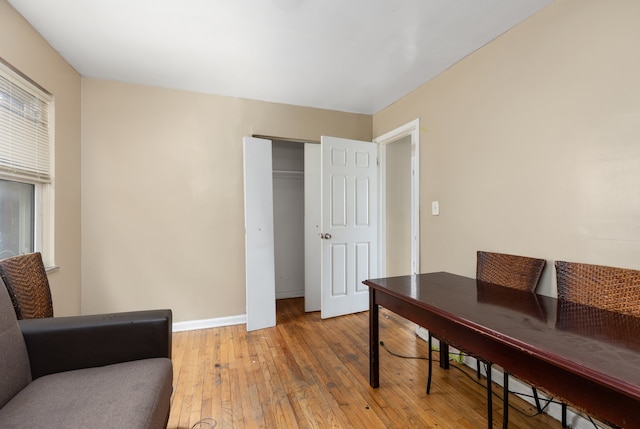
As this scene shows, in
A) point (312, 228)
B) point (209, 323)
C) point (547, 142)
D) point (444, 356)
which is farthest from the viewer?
point (312, 228)

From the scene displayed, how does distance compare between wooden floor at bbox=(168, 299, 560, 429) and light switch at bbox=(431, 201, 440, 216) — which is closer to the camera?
wooden floor at bbox=(168, 299, 560, 429)

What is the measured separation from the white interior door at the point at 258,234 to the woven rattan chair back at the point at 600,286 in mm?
2335

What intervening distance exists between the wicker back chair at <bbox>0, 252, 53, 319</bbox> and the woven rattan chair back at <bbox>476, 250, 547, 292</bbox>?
2.65 m

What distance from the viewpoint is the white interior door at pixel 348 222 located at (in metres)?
3.05

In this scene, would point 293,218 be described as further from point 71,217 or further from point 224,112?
point 71,217

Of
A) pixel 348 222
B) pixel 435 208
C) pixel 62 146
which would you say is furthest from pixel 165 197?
pixel 435 208

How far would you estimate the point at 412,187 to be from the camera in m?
2.73

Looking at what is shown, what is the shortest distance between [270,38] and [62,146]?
1.88m

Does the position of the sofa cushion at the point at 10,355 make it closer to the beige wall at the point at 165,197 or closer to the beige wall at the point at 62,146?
the beige wall at the point at 62,146

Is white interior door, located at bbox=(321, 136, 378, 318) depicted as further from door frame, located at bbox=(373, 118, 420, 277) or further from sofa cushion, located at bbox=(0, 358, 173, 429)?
sofa cushion, located at bbox=(0, 358, 173, 429)

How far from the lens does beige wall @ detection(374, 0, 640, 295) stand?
4.40 feet

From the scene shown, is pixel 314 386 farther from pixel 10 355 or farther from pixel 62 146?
pixel 62 146

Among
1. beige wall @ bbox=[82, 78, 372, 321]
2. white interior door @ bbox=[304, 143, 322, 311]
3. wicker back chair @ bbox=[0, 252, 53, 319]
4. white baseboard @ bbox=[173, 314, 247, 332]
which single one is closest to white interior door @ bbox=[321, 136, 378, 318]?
white interior door @ bbox=[304, 143, 322, 311]

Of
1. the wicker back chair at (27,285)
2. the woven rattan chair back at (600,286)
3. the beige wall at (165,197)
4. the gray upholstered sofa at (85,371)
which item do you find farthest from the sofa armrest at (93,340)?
the woven rattan chair back at (600,286)
